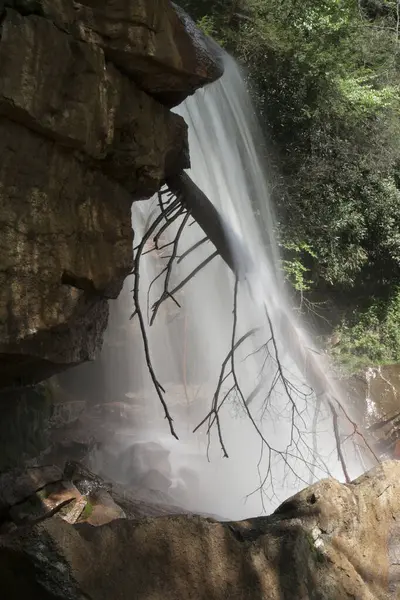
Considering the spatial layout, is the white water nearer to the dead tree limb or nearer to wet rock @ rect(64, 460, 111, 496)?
wet rock @ rect(64, 460, 111, 496)

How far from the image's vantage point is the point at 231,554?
2.42 meters

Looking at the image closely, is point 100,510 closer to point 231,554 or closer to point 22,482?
point 22,482

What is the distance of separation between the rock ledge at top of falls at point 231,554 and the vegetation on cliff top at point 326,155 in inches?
331

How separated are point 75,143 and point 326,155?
946cm

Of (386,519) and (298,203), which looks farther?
(298,203)

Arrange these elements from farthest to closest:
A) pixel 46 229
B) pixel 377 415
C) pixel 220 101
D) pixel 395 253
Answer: pixel 395 253, pixel 220 101, pixel 377 415, pixel 46 229

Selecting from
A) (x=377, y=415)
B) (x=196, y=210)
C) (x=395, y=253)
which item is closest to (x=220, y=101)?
(x=395, y=253)

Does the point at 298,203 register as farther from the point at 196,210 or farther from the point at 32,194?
the point at 32,194

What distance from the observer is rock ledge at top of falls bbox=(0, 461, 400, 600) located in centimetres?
200

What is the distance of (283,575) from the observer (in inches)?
95.7

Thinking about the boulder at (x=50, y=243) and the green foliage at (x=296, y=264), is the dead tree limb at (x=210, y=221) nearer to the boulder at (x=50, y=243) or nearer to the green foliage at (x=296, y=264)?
the boulder at (x=50, y=243)

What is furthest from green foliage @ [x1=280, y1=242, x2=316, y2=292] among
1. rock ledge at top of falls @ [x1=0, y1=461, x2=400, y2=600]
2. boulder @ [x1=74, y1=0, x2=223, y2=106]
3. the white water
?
rock ledge at top of falls @ [x1=0, y1=461, x2=400, y2=600]

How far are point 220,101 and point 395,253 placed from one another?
4901 mm

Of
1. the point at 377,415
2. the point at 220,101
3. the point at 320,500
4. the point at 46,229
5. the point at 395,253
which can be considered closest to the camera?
the point at 320,500
